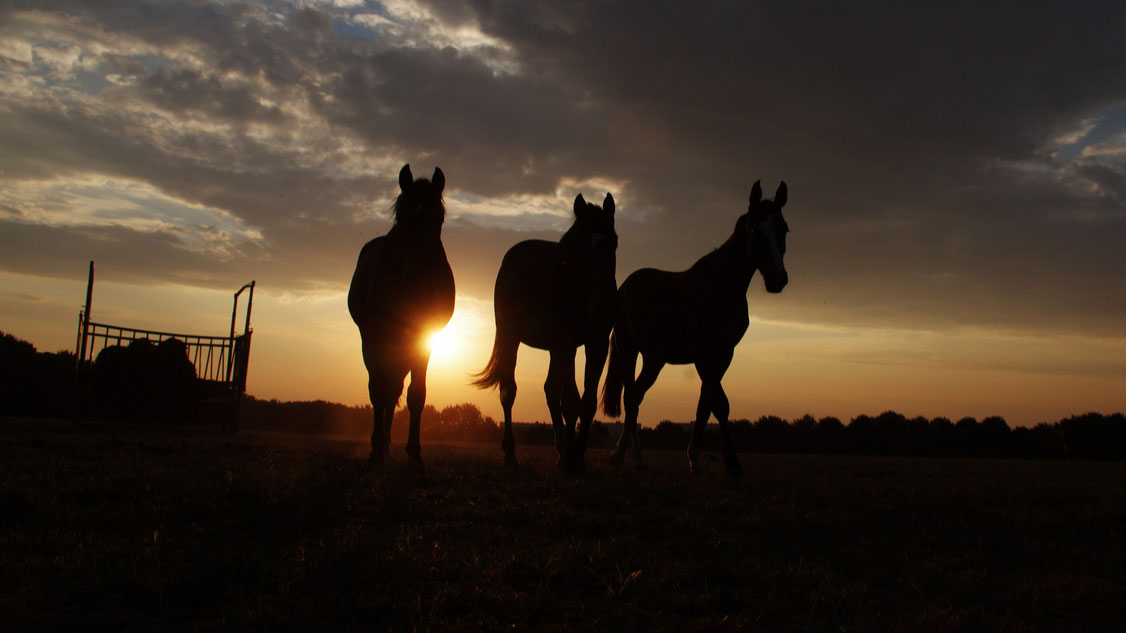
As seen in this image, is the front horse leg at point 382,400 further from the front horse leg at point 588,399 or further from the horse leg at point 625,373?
the horse leg at point 625,373

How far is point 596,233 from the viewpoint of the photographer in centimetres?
756

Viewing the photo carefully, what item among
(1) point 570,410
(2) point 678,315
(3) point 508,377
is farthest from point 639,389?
(1) point 570,410

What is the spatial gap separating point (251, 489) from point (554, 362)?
12.7 ft

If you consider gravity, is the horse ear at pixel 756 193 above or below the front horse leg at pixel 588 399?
above

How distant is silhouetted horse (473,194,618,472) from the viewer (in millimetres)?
7633

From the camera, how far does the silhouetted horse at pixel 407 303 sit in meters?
8.10

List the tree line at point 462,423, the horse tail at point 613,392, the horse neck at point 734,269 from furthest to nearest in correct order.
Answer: the tree line at point 462,423, the horse tail at point 613,392, the horse neck at point 734,269

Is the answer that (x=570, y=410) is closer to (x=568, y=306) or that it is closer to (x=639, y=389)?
(x=568, y=306)

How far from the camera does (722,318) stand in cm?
885

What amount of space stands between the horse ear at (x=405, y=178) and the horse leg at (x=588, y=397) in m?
2.82

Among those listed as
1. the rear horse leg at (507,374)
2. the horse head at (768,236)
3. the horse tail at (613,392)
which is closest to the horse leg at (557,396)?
the rear horse leg at (507,374)

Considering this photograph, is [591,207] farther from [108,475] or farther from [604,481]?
[108,475]

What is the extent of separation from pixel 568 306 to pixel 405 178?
7.85 feet

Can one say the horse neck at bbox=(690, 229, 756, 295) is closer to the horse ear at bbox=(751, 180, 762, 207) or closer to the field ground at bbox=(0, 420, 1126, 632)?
the horse ear at bbox=(751, 180, 762, 207)
